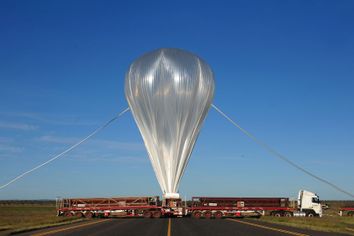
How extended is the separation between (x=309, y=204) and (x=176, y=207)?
58.5 feet

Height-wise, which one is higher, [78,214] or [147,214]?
[147,214]

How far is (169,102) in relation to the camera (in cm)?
4628

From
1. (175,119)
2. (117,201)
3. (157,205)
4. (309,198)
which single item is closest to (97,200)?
(117,201)

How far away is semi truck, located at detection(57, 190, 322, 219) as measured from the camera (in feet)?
182

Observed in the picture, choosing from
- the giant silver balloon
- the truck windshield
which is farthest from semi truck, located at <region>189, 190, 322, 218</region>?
the giant silver balloon

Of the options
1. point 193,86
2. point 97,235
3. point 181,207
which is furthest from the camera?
point 181,207

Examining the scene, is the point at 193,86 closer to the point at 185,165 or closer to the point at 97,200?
the point at 185,165

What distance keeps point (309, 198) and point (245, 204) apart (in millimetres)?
9958

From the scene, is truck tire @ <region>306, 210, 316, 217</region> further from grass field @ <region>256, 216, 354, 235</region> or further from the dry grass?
grass field @ <region>256, 216, 354, 235</region>

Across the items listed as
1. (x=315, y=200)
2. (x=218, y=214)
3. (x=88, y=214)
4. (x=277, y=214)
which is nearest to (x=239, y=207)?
(x=218, y=214)

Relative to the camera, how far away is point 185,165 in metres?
48.9

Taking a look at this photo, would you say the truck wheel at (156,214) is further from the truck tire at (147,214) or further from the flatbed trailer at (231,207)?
the flatbed trailer at (231,207)

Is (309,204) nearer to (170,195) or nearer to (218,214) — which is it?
(218,214)

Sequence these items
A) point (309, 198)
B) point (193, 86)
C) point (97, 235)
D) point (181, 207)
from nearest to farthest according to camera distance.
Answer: point (97, 235), point (193, 86), point (181, 207), point (309, 198)
